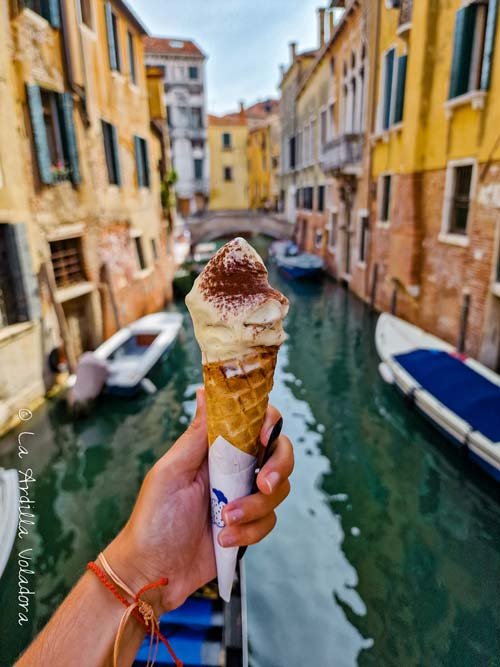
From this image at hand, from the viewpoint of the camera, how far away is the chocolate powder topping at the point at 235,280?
1651mm

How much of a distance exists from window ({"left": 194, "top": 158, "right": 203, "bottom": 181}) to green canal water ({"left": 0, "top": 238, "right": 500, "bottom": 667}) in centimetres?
3164

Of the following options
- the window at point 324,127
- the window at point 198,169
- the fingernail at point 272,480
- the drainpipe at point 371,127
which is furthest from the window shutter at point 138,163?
the window at point 198,169

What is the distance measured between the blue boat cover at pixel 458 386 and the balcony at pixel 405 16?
6819mm

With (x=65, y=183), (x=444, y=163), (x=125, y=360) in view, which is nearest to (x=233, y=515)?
(x=125, y=360)

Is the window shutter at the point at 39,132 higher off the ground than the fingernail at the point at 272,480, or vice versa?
the window shutter at the point at 39,132

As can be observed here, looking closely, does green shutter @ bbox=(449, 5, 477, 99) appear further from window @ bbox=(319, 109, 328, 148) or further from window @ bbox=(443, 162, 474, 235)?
window @ bbox=(319, 109, 328, 148)

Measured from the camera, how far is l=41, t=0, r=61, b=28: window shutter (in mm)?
7410

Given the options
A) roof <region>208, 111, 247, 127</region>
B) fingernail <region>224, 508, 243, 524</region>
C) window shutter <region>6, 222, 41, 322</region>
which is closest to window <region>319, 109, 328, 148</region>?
window shutter <region>6, 222, 41, 322</region>

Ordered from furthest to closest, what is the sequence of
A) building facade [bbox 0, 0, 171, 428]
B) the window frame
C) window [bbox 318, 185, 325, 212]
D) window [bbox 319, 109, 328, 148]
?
1. window [bbox 318, 185, 325, 212]
2. window [bbox 319, 109, 328, 148]
3. the window frame
4. building facade [bbox 0, 0, 171, 428]

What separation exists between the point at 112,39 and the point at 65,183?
14.4ft

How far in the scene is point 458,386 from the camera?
6.61 meters

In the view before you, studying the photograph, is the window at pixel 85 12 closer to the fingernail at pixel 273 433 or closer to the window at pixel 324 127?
the fingernail at pixel 273 433

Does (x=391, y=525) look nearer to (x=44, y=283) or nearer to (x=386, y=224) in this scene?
(x=44, y=283)

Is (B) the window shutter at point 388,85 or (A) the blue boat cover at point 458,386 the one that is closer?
(A) the blue boat cover at point 458,386
